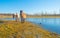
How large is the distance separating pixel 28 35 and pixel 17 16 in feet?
22.2

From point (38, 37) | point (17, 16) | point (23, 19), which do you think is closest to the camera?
point (38, 37)

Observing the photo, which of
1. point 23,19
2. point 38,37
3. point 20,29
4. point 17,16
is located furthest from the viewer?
point 17,16

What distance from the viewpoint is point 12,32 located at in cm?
983

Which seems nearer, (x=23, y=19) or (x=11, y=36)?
(x=11, y=36)

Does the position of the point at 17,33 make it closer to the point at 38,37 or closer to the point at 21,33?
the point at 21,33

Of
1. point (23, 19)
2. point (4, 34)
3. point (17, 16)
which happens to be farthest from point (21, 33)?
point (17, 16)

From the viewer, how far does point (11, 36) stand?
29.7 feet

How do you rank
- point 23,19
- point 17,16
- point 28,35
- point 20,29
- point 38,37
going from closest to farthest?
1. point 38,37
2. point 28,35
3. point 20,29
4. point 23,19
5. point 17,16

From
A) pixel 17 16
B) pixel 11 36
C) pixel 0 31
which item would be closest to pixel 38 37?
pixel 11 36

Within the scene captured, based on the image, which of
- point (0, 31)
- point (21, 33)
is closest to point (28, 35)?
point (21, 33)

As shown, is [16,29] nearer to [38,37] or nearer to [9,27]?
[9,27]

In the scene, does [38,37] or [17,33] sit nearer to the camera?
[38,37]

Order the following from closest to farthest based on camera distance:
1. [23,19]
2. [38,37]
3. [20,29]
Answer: [38,37], [20,29], [23,19]

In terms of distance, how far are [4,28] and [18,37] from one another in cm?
178
